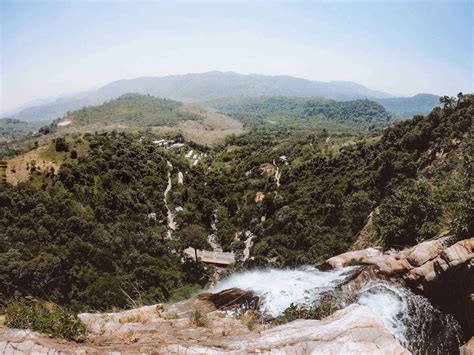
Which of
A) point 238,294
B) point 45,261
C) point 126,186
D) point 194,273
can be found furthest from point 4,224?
point 238,294

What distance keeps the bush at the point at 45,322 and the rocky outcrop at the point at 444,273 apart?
14.1m

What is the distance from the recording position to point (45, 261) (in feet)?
148

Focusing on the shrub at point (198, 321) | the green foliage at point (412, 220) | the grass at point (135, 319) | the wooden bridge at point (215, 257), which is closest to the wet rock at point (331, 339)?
the shrub at point (198, 321)

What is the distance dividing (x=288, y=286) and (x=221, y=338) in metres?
7.38

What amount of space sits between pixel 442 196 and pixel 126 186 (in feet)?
203

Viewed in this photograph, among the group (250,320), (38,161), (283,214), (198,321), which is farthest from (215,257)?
(198,321)

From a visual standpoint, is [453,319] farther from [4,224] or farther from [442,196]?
[4,224]

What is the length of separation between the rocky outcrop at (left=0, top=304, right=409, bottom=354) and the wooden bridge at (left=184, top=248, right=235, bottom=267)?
49.2 metres

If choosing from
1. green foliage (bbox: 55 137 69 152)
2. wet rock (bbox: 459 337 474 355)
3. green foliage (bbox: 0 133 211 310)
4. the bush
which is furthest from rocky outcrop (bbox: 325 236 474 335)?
green foliage (bbox: 55 137 69 152)

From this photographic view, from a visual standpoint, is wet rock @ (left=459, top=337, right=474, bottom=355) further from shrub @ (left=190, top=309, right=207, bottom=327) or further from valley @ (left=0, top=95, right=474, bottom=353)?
shrub @ (left=190, top=309, right=207, bottom=327)

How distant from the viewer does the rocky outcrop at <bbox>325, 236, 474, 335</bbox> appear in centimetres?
1371

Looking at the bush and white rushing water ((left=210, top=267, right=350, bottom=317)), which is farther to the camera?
white rushing water ((left=210, top=267, right=350, bottom=317))

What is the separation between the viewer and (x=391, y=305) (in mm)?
14602

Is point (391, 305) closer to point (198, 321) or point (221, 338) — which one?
point (221, 338)
